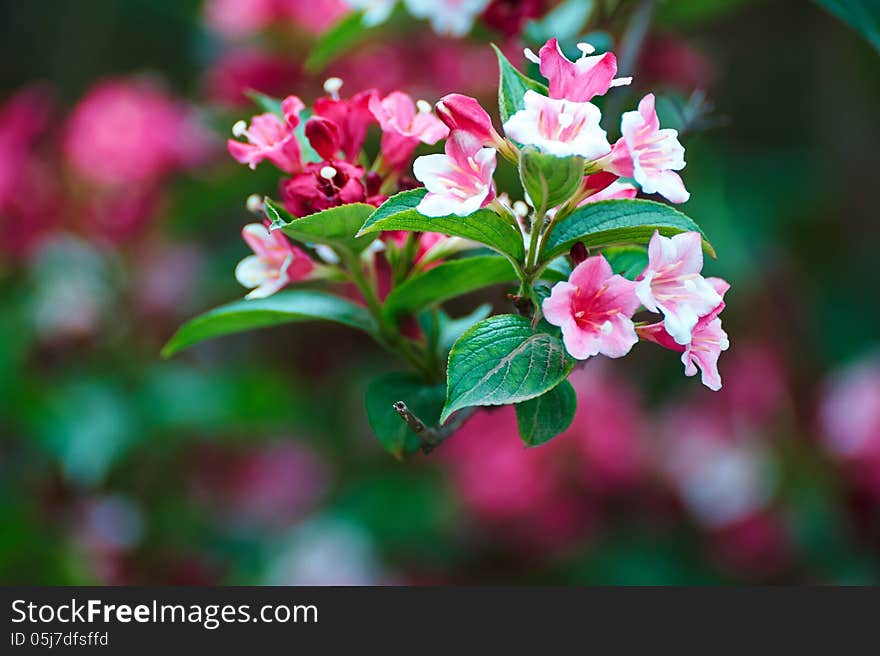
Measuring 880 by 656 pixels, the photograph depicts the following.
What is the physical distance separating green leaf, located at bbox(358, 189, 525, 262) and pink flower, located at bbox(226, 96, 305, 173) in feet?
0.31

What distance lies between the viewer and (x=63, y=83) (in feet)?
6.26

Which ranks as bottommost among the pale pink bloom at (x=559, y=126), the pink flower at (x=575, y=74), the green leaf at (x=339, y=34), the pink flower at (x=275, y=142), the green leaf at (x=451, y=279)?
the pale pink bloom at (x=559, y=126)

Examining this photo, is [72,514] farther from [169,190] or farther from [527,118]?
[527,118]

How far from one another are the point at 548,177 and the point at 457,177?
0.05 meters

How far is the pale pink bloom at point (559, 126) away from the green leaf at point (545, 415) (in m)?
0.12

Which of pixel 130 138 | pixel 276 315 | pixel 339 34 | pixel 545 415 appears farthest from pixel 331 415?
pixel 545 415

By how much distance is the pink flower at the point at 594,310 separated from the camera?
423 millimetres

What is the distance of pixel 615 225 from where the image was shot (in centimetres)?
44

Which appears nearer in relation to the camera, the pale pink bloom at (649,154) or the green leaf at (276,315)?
the pale pink bloom at (649,154)

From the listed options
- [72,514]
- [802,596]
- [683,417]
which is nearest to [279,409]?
[72,514]

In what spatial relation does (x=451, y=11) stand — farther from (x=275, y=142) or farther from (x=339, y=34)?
(x=275, y=142)

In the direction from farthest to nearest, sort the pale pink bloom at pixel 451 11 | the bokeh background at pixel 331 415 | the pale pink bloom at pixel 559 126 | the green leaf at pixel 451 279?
1. the bokeh background at pixel 331 415
2. the pale pink bloom at pixel 451 11
3. the green leaf at pixel 451 279
4. the pale pink bloom at pixel 559 126

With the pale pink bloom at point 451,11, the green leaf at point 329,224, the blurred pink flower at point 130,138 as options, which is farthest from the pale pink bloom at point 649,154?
the blurred pink flower at point 130,138

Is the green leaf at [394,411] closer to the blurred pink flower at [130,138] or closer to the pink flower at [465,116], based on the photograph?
the pink flower at [465,116]
